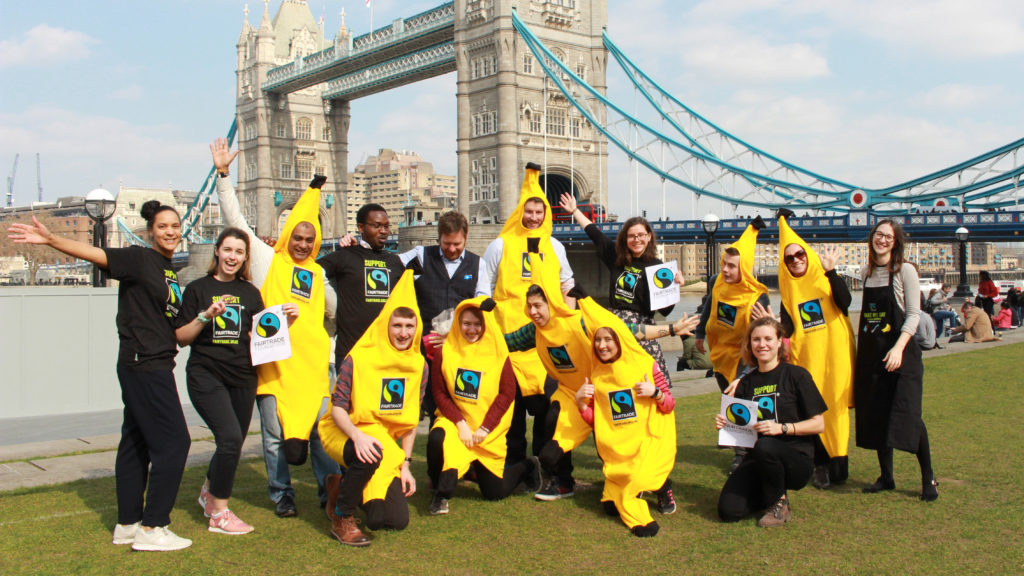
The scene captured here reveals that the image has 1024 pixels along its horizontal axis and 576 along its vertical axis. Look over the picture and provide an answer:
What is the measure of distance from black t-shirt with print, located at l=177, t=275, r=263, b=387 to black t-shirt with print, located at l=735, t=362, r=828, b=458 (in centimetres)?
289

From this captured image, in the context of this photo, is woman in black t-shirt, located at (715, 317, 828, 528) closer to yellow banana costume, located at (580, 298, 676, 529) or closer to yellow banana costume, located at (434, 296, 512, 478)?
yellow banana costume, located at (580, 298, 676, 529)

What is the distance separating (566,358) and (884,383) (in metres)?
1.99

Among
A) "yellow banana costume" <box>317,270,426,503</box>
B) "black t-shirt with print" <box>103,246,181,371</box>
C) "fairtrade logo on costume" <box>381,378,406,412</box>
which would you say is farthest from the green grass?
"black t-shirt with print" <box>103,246,181,371</box>

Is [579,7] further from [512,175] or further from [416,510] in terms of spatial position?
[416,510]

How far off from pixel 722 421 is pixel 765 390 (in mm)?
302

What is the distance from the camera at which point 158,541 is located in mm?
4465

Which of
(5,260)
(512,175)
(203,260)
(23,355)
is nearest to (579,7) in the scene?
(512,175)

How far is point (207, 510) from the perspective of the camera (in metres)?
4.92

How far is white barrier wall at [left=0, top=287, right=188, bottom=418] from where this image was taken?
32.7 feet

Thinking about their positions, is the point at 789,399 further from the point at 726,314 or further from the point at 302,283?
the point at 302,283

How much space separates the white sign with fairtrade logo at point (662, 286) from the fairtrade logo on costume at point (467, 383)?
4.32 ft

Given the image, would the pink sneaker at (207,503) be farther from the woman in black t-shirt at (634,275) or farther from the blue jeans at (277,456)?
the woman in black t-shirt at (634,275)

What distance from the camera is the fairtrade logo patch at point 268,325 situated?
4.86 m

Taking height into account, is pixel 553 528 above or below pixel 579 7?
below
